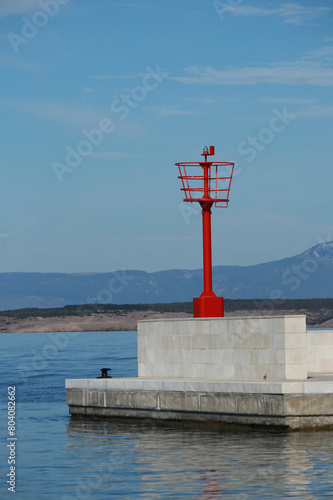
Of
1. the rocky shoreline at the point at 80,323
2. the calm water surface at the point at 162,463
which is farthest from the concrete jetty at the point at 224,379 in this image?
the rocky shoreline at the point at 80,323

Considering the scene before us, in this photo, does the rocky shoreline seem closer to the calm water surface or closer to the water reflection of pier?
the calm water surface

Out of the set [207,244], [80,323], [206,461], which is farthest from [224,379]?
[80,323]

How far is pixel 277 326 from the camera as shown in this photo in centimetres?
2525

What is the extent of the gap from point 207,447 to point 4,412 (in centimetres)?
1348

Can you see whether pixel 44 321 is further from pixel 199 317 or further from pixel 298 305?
pixel 199 317

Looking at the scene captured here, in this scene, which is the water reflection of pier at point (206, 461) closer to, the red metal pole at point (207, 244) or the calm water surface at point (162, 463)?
the calm water surface at point (162, 463)

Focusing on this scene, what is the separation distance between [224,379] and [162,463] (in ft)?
18.9

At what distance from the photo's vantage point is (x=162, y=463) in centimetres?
2167

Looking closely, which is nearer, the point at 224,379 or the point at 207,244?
the point at 224,379

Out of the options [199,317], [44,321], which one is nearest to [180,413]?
[199,317]

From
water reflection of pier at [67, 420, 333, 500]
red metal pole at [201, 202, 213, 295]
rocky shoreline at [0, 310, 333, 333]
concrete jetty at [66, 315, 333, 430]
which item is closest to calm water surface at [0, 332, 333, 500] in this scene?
water reflection of pier at [67, 420, 333, 500]

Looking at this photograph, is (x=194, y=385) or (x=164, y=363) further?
(x=164, y=363)

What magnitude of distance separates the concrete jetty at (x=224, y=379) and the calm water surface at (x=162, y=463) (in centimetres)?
48

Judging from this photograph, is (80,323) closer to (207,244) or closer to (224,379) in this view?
(207,244)
